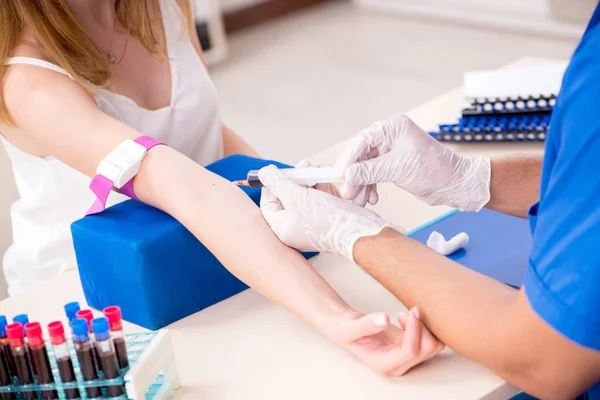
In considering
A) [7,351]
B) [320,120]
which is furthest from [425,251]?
[320,120]

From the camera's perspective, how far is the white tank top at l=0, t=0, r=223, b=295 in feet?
5.43

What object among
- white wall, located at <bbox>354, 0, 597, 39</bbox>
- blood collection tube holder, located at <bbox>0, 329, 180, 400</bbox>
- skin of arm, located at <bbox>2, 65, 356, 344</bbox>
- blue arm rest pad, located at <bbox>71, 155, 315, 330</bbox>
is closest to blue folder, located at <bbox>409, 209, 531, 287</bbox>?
skin of arm, located at <bbox>2, 65, 356, 344</bbox>

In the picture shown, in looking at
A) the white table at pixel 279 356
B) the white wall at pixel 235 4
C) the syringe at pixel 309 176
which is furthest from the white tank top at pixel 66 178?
the white wall at pixel 235 4

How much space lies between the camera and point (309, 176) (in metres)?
1.36

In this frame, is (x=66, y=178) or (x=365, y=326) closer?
(x=365, y=326)

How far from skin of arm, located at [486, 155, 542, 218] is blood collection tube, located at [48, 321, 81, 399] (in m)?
0.77

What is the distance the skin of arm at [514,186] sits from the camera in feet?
4.70

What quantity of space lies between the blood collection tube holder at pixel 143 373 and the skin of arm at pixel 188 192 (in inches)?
8.3

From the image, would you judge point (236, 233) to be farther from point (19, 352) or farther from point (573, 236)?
point (573, 236)

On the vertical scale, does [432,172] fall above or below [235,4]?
above

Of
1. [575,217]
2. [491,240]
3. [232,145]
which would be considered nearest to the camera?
[575,217]

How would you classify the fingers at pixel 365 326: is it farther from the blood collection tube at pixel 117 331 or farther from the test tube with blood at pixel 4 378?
the test tube with blood at pixel 4 378

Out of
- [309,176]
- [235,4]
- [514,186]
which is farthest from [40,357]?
[235,4]

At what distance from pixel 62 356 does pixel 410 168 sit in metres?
0.66
